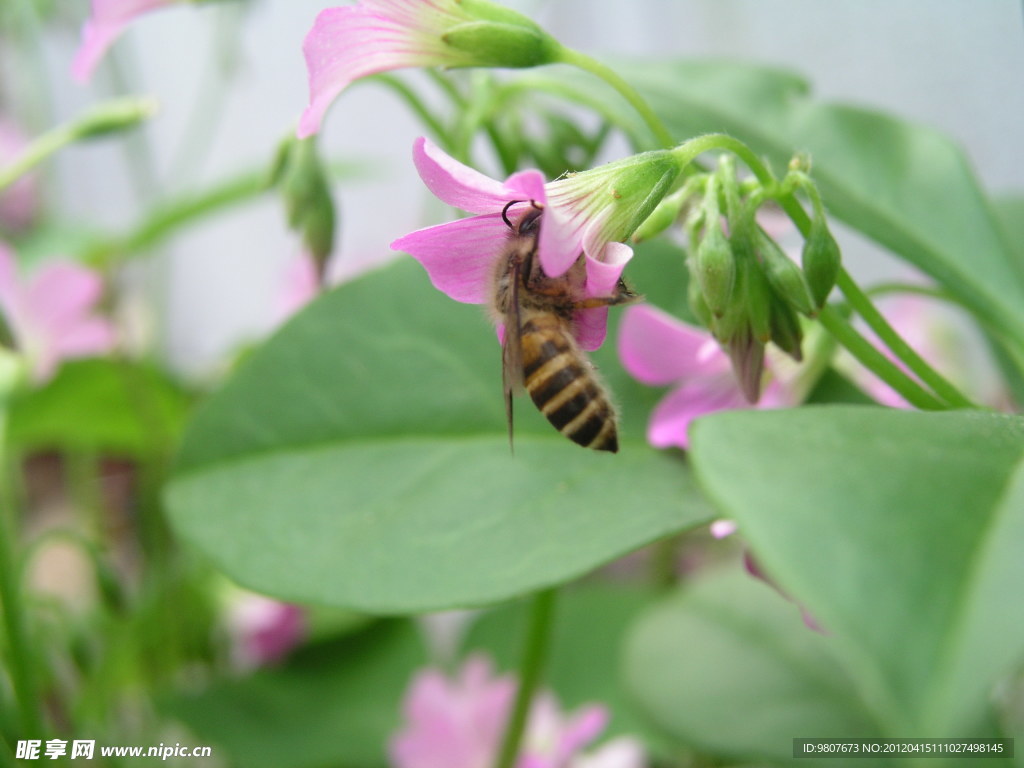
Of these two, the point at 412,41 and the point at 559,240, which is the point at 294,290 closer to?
the point at 412,41

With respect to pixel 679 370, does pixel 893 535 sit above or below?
above

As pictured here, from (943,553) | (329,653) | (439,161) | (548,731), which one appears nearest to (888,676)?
(943,553)

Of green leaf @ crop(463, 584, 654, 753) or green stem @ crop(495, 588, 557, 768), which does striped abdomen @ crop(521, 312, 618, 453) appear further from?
green leaf @ crop(463, 584, 654, 753)

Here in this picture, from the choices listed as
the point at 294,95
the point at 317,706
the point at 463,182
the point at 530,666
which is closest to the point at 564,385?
the point at 463,182

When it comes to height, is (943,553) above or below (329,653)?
above

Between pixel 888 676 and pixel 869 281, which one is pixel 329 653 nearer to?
pixel 869 281

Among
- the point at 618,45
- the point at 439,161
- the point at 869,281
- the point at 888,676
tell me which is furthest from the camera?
the point at 618,45

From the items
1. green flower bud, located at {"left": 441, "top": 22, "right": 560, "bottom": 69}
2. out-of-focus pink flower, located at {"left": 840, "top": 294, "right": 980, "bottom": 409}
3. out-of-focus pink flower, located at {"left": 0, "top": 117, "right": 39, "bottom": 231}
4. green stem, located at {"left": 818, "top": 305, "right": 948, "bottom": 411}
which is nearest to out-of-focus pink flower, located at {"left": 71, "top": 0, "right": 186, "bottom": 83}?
green flower bud, located at {"left": 441, "top": 22, "right": 560, "bottom": 69}
